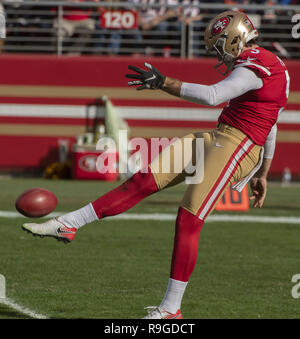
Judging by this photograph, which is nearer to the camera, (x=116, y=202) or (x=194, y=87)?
(x=194, y=87)

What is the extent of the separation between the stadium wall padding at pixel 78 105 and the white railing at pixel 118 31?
37 cm

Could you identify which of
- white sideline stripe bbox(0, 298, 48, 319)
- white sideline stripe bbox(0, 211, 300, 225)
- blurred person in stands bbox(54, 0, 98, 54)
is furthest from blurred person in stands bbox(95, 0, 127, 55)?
white sideline stripe bbox(0, 298, 48, 319)

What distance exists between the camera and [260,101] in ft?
16.1

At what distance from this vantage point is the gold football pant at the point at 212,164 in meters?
4.86

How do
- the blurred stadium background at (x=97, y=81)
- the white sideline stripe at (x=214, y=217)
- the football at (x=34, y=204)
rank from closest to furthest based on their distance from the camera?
the football at (x=34, y=204), the white sideline stripe at (x=214, y=217), the blurred stadium background at (x=97, y=81)

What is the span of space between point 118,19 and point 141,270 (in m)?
9.10

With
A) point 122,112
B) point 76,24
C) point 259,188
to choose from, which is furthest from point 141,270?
point 76,24

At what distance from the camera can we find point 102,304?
5.50 metres

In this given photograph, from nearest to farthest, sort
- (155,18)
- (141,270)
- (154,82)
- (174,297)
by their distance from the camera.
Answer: (154,82), (174,297), (141,270), (155,18)

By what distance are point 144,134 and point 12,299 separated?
390 inches

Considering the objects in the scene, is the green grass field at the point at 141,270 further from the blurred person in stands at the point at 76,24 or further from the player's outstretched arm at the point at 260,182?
the blurred person in stands at the point at 76,24

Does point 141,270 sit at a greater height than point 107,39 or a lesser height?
lesser

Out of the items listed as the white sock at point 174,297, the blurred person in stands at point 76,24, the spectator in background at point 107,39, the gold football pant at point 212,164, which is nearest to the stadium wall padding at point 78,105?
the spectator in background at point 107,39

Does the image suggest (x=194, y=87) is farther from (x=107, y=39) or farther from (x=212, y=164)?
(x=107, y=39)
